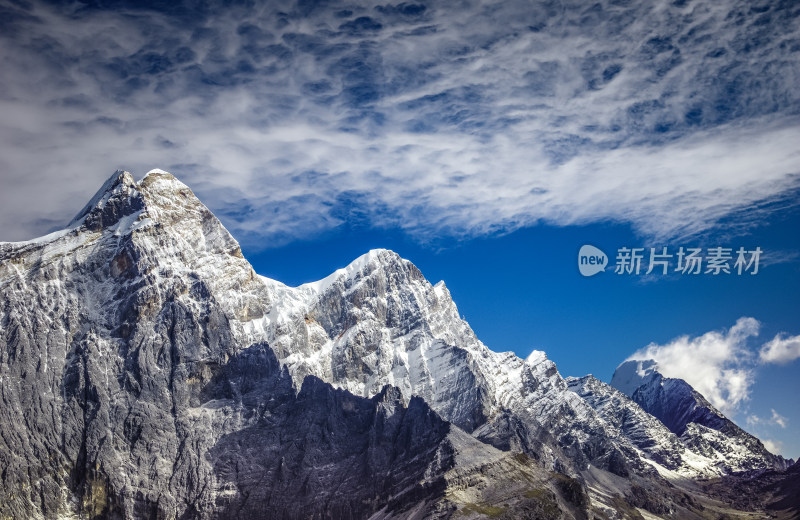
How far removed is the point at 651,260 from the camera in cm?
19600

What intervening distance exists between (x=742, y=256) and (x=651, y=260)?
826 inches

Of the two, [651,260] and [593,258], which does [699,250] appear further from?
[593,258]

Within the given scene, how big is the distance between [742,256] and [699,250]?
1008 cm

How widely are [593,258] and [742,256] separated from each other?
34.3 m

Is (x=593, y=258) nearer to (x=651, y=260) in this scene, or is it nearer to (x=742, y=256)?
(x=651, y=260)

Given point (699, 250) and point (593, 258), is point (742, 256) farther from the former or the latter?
point (593, 258)

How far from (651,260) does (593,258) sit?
13488 millimetres

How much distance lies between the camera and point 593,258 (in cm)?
19962

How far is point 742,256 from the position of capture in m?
194

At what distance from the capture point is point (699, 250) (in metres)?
194

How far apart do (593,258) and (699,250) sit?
24503 millimetres

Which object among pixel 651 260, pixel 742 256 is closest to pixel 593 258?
pixel 651 260

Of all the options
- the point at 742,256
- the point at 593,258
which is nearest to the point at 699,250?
the point at 742,256
